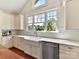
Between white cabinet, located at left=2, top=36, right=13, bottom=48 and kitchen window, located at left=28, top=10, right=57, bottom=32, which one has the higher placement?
kitchen window, located at left=28, top=10, right=57, bottom=32

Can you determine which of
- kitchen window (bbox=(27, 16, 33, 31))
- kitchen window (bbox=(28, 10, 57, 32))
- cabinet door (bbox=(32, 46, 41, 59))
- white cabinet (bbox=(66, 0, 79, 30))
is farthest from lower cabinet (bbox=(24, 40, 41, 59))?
white cabinet (bbox=(66, 0, 79, 30))

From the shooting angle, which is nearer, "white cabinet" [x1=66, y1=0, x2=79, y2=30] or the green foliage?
"white cabinet" [x1=66, y1=0, x2=79, y2=30]

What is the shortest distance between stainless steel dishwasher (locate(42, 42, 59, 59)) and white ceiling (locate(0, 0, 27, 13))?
318 cm

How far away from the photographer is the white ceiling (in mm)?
5491

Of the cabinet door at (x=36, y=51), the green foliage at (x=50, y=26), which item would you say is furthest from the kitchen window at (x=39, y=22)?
the cabinet door at (x=36, y=51)

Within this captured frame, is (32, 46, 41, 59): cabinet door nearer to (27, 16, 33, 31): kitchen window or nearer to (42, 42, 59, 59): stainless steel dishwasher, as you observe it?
(42, 42, 59, 59): stainless steel dishwasher

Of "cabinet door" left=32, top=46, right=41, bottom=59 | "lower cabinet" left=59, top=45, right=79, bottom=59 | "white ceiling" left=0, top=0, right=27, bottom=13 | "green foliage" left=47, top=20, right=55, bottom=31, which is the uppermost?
"white ceiling" left=0, top=0, right=27, bottom=13

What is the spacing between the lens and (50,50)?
3279 millimetres

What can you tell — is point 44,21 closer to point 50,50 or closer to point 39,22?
point 39,22

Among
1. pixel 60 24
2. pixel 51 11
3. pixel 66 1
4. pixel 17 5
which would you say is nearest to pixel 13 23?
pixel 17 5

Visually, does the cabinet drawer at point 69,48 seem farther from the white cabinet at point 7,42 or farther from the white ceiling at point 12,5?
the white cabinet at point 7,42

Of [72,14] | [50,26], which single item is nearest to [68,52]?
[72,14]

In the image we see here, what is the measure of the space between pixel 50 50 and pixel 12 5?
3785 millimetres

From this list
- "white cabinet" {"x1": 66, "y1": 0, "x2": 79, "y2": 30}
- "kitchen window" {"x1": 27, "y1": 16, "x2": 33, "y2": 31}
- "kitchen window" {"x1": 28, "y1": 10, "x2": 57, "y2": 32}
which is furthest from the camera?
"kitchen window" {"x1": 27, "y1": 16, "x2": 33, "y2": 31}
